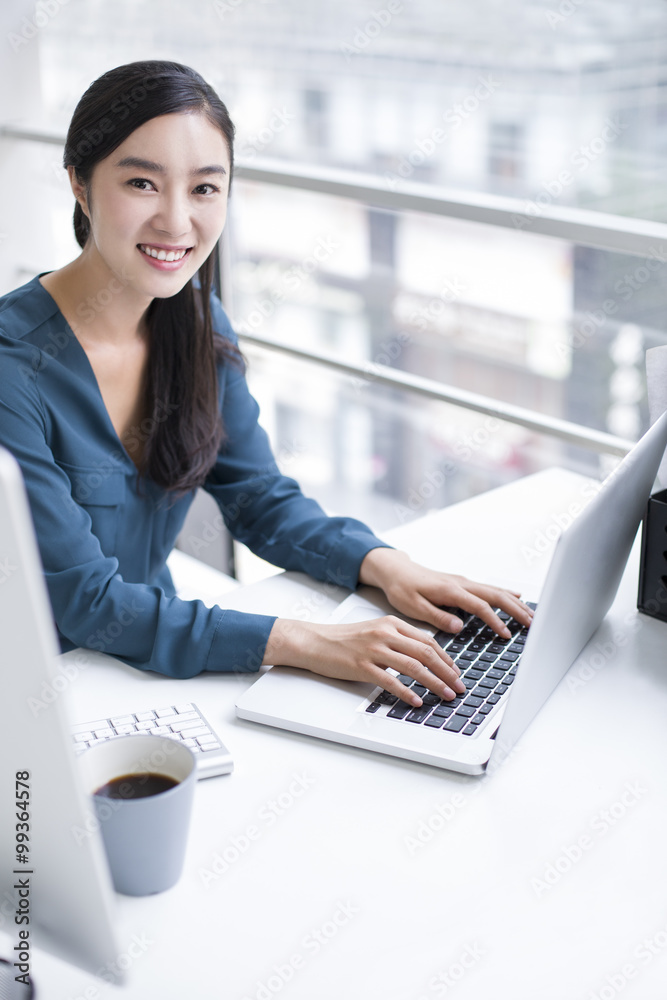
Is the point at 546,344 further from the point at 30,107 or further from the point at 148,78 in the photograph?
the point at 148,78

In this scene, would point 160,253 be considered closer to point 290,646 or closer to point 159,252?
point 159,252

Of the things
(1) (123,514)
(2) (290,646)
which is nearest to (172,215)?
(1) (123,514)

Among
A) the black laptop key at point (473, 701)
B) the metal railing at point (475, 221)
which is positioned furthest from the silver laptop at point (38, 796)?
the metal railing at point (475, 221)

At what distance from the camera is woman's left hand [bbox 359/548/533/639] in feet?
3.44

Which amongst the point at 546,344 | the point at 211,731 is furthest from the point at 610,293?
the point at 546,344

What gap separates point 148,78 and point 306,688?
729mm

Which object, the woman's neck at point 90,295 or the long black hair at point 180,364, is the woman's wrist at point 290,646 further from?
the woman's neck at point 90,295

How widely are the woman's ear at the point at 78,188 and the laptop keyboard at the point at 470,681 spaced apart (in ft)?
2.30

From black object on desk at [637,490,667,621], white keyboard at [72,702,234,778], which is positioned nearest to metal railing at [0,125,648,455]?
black object on desk at [637,490,667,621]

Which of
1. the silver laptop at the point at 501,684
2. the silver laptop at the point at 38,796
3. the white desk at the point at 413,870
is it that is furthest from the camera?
the silver laptop at the point at 501,684

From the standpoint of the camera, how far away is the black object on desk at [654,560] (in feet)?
3.49

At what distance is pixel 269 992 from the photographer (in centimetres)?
61

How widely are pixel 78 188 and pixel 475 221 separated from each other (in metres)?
0.79

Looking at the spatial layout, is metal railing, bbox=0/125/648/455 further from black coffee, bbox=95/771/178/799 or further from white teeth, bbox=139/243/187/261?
black coffee, bbox=95/771/178/799
